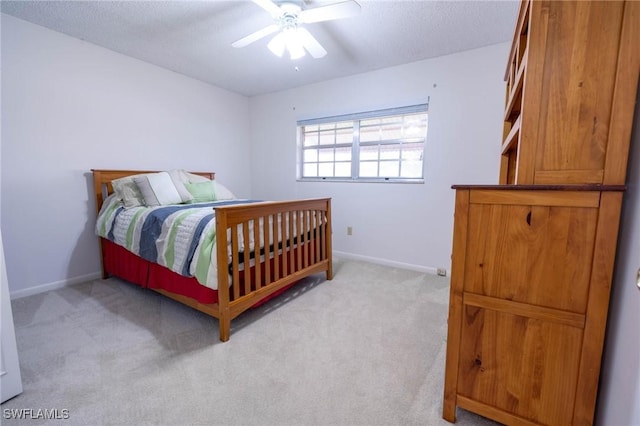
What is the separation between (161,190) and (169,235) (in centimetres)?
86

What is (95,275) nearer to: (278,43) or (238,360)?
(238,360)

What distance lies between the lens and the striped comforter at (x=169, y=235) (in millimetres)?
1726

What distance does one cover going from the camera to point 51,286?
245 centimetres

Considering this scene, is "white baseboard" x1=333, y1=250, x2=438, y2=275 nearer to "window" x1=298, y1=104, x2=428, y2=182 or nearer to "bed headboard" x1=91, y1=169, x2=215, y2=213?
"window" x1=298, y1=104, x2=428, y2=182

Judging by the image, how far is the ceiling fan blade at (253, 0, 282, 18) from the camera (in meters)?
1.62

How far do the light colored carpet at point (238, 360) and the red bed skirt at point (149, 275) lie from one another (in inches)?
6.6

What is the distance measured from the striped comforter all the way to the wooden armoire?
4.63ft

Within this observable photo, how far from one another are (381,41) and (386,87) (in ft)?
2.16

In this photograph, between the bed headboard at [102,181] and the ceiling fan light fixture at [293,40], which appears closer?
the ceiling fan light fixture at [293,40]

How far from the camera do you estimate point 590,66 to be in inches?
35.1

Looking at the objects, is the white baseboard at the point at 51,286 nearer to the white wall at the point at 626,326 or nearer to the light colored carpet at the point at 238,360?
the light colored carpet at the point at 238,360

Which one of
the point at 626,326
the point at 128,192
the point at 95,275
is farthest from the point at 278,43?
the point at 95,275

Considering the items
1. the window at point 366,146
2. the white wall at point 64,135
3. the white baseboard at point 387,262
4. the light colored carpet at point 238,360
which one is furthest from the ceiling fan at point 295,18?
the white baseboard at point 387,262

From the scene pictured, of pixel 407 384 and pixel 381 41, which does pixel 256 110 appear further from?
pixel 407 384
